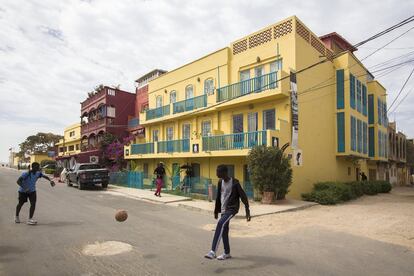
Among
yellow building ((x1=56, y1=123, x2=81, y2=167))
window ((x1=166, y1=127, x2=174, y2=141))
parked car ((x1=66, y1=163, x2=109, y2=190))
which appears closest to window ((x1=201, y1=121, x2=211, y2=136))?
window ((x1=166, y1=127, x2=174, y2=141))

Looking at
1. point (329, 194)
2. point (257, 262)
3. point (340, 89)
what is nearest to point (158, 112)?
point (340, 89)

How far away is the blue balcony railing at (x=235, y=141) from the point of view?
1620 centimetres

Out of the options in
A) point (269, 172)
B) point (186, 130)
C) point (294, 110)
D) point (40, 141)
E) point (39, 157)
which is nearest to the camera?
point (269, 172)

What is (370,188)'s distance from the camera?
22.9 metres

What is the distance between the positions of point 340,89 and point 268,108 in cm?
643

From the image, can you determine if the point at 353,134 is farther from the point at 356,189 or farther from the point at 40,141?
the point at 40,141

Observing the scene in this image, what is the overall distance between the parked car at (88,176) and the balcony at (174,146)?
435 centimetres

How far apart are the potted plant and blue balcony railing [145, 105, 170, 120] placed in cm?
1212

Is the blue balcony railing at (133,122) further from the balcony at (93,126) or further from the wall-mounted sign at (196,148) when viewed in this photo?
the wall-mounted sign at (196,148)

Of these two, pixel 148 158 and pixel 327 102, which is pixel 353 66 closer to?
pixel 327 102

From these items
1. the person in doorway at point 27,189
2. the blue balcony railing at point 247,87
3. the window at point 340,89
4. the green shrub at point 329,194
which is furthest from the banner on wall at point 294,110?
the person in doorway at point 27,189

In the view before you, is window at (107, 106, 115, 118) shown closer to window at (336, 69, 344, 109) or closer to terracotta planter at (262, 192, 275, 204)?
window at (336, 69, 344, 109)

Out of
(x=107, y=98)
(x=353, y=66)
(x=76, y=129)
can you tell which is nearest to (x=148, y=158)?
(x=107, y=98)

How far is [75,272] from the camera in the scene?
5156 millimetres
